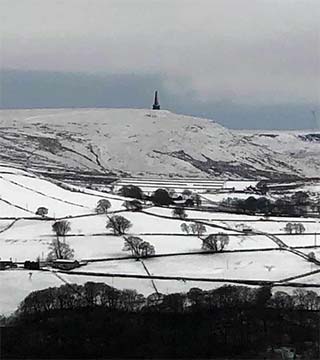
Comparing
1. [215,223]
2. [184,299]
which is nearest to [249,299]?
[184,299]

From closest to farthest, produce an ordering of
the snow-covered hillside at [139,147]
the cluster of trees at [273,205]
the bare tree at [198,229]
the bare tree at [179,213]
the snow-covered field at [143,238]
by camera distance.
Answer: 1. the snow-covered field at [143,238]
2. the bare tree at [198,229]
3. the bare tree at [179,213]
4. the cluster of trees at [273,205]
5. the snow-covered hillside at [139,147]

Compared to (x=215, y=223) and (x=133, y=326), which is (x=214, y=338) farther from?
(x=215, y=223)

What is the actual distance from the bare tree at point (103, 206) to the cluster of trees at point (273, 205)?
9.20 m

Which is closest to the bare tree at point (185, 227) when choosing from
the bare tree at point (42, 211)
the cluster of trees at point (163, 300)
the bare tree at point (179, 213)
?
the bare tree at point (179, 213)

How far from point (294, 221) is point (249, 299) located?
20.3 m

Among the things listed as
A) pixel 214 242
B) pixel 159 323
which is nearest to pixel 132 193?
pixel 214 242

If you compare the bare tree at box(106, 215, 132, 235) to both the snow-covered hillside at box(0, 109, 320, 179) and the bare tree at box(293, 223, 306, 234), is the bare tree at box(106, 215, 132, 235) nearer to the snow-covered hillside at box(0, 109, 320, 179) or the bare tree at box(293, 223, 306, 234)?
the bare tree at box(293, 223, 306, 234)

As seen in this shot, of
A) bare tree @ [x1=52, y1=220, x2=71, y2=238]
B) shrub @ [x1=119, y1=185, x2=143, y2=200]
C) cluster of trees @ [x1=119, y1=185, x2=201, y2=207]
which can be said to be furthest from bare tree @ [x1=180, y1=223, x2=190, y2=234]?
shrub @ [x1=119, y1=185, x2=143, y2=200]

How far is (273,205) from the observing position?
183ft

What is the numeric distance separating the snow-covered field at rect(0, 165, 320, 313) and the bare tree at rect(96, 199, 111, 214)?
395 mm

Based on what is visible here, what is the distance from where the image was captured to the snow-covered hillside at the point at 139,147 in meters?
94.5

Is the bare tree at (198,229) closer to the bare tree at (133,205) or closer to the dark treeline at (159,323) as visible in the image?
the bare tree at (133,205)

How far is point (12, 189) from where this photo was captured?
5447cm

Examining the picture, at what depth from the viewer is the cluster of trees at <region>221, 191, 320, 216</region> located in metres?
52.0
